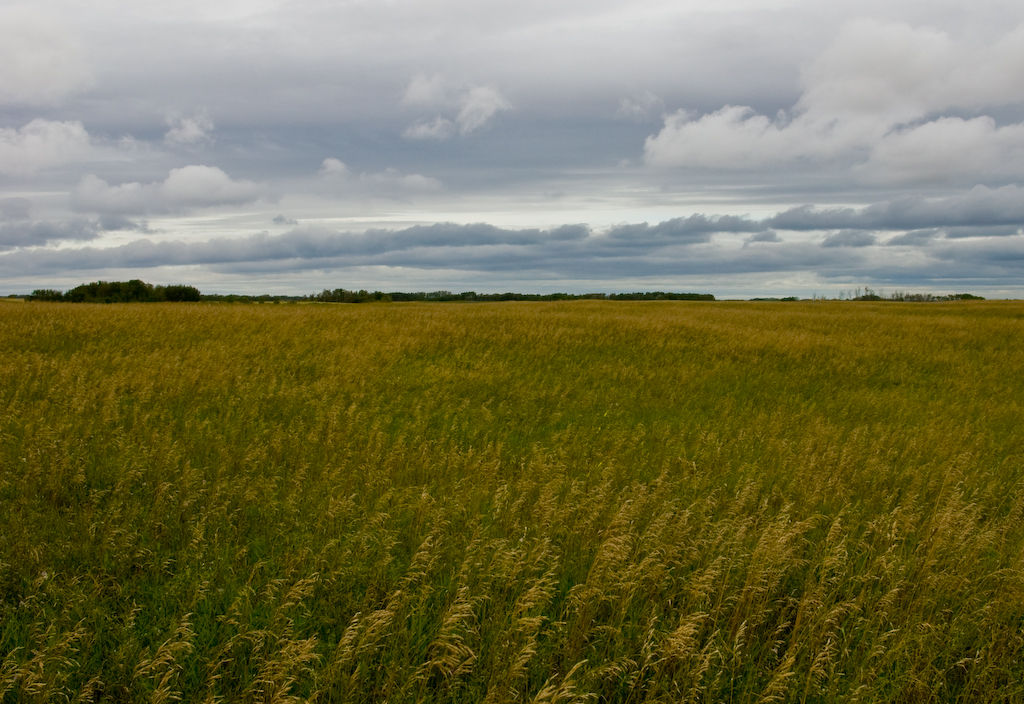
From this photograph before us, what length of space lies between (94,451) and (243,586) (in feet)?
13.6

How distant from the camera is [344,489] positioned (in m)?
6.41

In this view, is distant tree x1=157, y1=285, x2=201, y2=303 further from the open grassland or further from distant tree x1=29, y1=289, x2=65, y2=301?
the open grassland

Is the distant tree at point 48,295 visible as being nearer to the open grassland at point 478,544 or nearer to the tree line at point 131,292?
the tree line at point 131,292

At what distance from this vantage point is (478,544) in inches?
201

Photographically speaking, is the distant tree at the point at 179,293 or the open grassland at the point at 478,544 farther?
the distant tree at the point at 179,293

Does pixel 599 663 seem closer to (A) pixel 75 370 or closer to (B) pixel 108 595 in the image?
(B) pixel 108 595

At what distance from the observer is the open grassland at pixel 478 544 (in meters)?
3.69

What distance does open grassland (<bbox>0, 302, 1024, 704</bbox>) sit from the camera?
3691 mm

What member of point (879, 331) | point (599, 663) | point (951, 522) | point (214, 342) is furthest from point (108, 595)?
point (879, 331)

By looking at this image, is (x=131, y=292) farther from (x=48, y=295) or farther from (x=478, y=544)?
(x=478, y=544)

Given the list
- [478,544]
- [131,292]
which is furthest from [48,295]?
[478,544]

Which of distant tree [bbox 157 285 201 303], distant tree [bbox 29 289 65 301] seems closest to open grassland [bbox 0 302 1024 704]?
distant tree [bbox 29 289 65 301]

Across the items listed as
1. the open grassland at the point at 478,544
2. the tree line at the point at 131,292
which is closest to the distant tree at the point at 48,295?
the tree line at the point at 131,292

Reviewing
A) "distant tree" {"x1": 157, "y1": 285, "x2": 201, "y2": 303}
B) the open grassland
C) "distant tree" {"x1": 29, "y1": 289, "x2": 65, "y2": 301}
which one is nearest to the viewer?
the open grassland
